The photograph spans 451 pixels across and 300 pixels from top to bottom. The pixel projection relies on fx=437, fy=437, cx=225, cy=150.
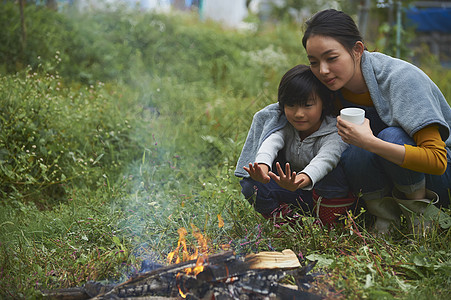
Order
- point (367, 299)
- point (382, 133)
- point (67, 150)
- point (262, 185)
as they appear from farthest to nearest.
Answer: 1. point (67, 150)
2. point (262, 185)
3. point (382, 133)
4. point (367, 299)

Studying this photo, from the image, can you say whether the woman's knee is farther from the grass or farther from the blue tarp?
the blue tarp

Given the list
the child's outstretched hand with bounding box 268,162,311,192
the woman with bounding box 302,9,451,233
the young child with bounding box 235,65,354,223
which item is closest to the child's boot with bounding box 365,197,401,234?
the woman with bounding box 302,9,451,233

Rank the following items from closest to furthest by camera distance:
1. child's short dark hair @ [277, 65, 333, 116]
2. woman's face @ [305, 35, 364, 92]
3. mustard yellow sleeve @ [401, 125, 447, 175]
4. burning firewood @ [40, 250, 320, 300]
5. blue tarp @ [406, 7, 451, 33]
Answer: burning firewood @ [40, 250, 320, 300] < mustard yellow sleeve @ [401, 125, 447, 175] < woman's face @ [305, 35, 364, 92] < child's short dark hair @ [277, 65, 333, 116] < blue tarp @ [406, 7, 451, 33]

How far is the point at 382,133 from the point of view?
7.99 ft

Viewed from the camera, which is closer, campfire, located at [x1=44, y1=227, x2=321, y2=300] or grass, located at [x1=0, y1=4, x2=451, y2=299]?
campfire, located at [x1=44, y1=227, x2=321, y2=300]

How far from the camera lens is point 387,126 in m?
2.57

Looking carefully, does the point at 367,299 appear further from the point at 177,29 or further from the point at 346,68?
the point at 177,29

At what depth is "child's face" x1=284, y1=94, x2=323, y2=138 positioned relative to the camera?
8.35 ft

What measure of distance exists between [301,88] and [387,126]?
56cm

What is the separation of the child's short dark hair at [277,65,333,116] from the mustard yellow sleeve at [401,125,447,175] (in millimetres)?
589

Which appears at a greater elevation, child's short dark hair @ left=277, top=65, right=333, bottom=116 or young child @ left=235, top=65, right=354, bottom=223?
child's short dark hair @ left=277, top=65, right=333, bottom=116

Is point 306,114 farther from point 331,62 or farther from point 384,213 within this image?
point 384,213

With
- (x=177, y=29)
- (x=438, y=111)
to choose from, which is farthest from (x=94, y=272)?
(x=177, y=29)

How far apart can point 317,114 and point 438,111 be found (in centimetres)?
64
